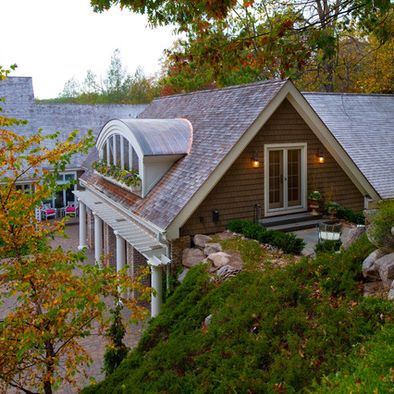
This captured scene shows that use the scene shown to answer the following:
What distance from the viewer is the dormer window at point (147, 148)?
12.2 meters

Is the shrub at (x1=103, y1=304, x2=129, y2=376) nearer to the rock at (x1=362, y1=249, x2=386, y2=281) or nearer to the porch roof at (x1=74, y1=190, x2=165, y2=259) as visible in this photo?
the porch roof at (x1=74, y1=190, x2=165, y2=259)

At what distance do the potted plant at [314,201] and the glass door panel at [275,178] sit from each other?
904 millimetres

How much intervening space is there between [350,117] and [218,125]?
7.72 metres

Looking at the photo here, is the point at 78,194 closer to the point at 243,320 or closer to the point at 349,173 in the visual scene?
the point at 349,173

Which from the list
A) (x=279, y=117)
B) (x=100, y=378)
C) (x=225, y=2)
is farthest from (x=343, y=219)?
(x=225, y=2)

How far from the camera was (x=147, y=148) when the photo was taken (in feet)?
39.4

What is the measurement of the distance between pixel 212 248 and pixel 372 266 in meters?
4.35

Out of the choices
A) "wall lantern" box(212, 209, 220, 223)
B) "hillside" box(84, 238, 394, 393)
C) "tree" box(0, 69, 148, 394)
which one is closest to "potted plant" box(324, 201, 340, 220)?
"wall lantern" box(212, 209, 220, 223)

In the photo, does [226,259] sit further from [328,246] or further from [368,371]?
[368,371]

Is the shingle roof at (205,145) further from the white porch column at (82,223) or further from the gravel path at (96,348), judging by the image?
the white porch column at (82,223)

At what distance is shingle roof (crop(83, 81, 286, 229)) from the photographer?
1064 centimetres

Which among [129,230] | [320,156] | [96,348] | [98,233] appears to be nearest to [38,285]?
[96,348]

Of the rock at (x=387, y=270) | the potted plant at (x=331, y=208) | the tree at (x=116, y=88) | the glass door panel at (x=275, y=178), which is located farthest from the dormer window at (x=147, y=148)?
the tree at (x=116, y=88)

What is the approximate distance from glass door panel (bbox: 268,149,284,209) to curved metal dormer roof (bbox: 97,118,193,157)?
2445mm
